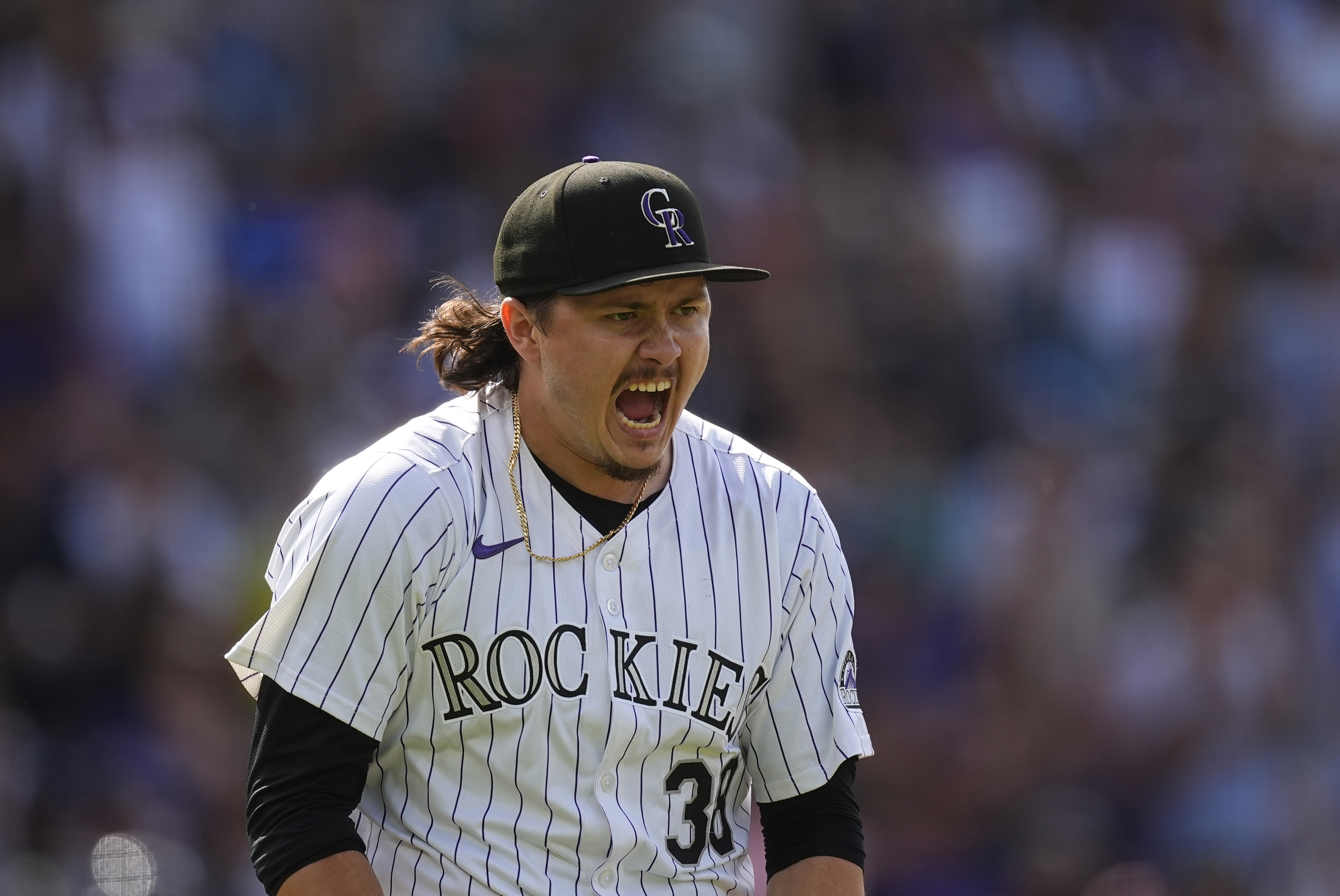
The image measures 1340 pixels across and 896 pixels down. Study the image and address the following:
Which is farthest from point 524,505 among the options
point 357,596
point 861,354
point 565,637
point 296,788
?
point 861,354

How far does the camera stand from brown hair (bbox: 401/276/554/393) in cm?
281

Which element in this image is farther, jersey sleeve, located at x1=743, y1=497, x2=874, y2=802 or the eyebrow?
jersey sleeve, located at x1=743, y1=497, x2=874, y2=802

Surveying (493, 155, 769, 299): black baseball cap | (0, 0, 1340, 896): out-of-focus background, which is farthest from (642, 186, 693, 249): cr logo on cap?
(0, 0, 1340, 896): out-of-focus background

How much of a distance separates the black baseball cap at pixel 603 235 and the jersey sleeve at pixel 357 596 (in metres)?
0.40

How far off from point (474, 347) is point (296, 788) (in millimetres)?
844

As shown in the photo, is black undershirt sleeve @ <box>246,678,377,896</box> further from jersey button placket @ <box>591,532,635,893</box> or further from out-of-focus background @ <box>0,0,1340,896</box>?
out-of-focus background @ <box>0,0,1340,896</box>

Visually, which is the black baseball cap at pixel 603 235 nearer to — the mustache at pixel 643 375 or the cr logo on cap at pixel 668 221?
the cr logo on cap at pixel 668 221

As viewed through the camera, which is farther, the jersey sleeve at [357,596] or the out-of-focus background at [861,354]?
the out-of-focus background at [861,354]

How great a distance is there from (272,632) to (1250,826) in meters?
4.00

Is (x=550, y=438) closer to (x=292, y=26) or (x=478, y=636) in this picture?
(x=478, y=636)

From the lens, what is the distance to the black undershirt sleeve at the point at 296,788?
2367 mm

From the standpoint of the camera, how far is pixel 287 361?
5891mm

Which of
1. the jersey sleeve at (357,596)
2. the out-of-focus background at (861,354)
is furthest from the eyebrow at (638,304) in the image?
the out-of-focus background at (861,354)

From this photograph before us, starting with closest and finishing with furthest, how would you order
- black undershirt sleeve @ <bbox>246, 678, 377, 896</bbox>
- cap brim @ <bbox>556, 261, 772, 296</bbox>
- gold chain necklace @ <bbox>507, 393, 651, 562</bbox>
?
black undershirt sleeve @ <bbox>246, 678, 377, 896</bbox>
cap brim @ <bbox>556, 261, 772, 296</bbox>
gold chain necklace @ <bbox>507, 393, 651, 562</bbox>
